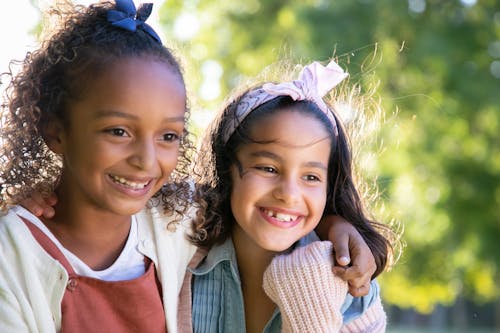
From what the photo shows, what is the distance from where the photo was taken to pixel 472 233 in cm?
982

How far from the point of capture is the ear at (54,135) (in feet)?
8.00

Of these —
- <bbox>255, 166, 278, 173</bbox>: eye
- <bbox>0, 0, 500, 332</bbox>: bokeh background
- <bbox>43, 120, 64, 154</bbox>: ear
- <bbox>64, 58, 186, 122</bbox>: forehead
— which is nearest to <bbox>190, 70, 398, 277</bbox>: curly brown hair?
<bbox>255, 166, 278, 173</bbox>: eye

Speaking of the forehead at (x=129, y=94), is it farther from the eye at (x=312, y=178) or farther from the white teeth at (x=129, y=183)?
the eye at (x=312, y=178)

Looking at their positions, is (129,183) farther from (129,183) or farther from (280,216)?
(280,216)

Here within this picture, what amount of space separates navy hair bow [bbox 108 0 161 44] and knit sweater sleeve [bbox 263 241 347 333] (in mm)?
863

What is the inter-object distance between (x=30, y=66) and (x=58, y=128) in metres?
0.25

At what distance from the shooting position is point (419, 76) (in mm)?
9969

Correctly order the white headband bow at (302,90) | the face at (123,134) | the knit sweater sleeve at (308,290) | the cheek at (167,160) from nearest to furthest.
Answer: the face at (123,134)
the cheek at (167,160)
the knit sweater sleeve at (308,290)
the white headband bow at (302,90)

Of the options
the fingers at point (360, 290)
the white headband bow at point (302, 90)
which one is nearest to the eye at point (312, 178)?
the white headband bow at point (302, 90)

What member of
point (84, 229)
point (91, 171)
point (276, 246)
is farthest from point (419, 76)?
point (91, 171)

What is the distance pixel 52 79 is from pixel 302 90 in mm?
894

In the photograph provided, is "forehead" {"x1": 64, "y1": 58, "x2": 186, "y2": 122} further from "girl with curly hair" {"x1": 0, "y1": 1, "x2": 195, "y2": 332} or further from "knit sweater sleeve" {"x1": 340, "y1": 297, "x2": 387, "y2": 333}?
"knit sweater sleeve" {"x1": 340, "y1": 297, "x2": 387, "y2": 333}

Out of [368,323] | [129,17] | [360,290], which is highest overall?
[129,17]

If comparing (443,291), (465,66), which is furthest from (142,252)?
(443,291)
